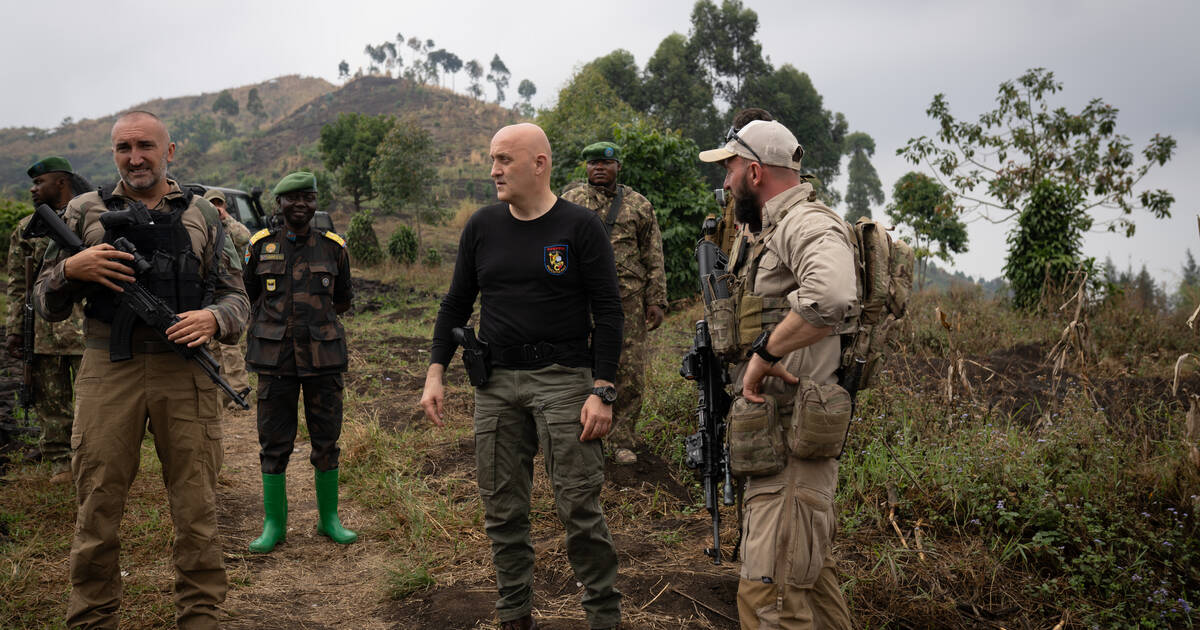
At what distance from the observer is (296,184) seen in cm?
419

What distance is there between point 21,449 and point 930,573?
5963 mm

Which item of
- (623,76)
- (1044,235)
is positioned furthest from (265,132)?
(1044,235)

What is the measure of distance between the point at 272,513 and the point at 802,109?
38.3 meters

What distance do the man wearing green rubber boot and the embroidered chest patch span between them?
1.88 metres

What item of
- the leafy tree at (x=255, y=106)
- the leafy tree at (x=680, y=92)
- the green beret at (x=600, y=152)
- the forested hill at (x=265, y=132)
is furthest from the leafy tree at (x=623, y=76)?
the leafy tree at (x=255, y=106)

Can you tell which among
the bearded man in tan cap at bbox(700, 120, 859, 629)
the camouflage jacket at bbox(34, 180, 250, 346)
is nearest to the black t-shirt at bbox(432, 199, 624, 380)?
the bearded man in tan cap at bbox(700, 120, 859, 629)

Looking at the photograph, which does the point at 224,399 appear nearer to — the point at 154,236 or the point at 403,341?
the point at 403,341

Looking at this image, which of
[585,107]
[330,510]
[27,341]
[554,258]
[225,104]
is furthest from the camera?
[225,104]

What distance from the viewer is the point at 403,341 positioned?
10.3 metres

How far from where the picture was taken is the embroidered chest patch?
112 inches

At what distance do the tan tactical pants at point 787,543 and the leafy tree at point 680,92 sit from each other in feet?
114

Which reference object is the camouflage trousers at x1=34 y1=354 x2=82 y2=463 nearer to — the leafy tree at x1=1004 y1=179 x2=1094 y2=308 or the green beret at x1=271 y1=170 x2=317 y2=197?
the green beret at x1=271 y1=170 x2=317 y2=197

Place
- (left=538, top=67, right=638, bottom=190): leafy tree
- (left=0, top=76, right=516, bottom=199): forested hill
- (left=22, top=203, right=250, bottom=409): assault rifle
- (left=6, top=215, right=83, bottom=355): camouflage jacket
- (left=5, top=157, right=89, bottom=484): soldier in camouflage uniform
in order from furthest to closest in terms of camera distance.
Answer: (left=0, top=76, right=516, bottom=199): forested hill < (left=538, top=67, right=638, bottom=190): leafy tree < (left=5, top=157, right=89, bottom=484): soldier in camouflage uniform < (left=6, top=215, right=83, bottom=355): camouflage jacket < (left=22, top=203, right=250, bottom=409): assault rifle

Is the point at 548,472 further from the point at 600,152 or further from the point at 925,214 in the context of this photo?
the point at 925,214
